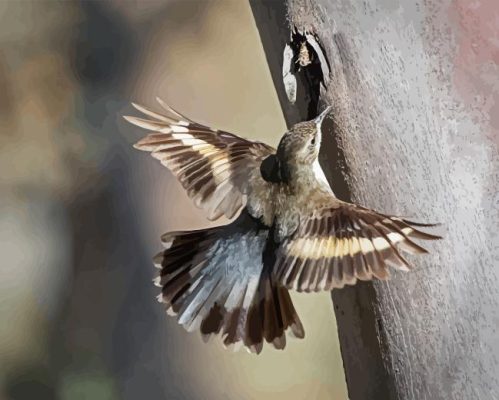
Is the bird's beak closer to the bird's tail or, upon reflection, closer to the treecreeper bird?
the treecreeper bird

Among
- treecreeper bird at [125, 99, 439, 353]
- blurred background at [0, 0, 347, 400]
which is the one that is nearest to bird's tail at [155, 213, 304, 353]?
treecreeper bird at [125, 99, 439, 353]

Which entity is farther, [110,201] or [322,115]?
[110,201]

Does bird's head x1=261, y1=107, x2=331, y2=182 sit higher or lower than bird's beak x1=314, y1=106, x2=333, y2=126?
lower

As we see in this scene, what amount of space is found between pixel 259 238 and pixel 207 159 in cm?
9

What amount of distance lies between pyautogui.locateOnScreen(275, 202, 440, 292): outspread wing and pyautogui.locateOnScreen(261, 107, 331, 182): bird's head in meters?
0.05

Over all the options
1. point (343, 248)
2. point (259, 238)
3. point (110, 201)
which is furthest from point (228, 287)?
point (110, 201)

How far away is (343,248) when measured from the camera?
74 cm

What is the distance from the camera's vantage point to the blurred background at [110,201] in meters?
1.68

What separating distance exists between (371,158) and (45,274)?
3.48ft

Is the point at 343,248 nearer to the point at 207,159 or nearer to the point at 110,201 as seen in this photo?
the point at 207,159

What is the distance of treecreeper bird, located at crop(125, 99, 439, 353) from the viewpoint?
724 millimetres

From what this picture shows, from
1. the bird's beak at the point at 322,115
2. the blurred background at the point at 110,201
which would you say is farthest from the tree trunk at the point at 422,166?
the blurred background at the point at 110,201

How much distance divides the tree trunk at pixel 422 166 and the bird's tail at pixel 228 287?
67 millimetres

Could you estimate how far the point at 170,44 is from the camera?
1.84 m
